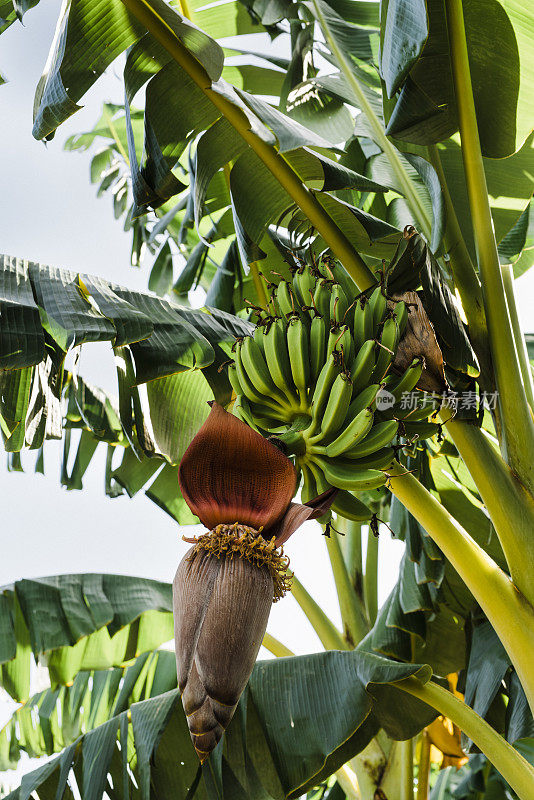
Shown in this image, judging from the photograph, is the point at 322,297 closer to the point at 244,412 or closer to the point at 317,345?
the point at 317,345

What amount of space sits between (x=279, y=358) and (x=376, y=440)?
0.20 metres

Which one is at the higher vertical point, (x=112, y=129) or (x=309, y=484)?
(x=112, y=129)

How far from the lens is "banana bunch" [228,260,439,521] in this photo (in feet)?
3.23

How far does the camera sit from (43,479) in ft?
6.31

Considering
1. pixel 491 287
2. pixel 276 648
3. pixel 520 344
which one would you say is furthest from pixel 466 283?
pixel 276 648

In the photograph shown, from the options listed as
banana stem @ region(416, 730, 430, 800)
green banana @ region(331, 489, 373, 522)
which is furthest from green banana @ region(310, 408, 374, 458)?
banana stem @ region(416, 730, 430, 800)

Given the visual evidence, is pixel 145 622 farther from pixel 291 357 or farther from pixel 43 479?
pixel 291 357

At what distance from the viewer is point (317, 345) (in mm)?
1061

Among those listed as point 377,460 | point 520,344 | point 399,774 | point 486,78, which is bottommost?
point 399,774

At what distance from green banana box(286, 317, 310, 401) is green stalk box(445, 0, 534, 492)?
45 cm

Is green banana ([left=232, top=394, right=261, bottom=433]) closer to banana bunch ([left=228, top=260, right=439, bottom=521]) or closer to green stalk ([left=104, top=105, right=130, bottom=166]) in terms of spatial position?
banana bunch ([left=228, top=260, right=439, bottom=521])

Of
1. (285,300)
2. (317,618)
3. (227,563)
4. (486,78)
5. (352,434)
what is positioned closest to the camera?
(227,563)

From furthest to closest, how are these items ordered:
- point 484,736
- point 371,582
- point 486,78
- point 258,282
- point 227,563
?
1. point 371,582
2. point 258,282
3. point 486,78
4. point 484,736
5. point 227,563

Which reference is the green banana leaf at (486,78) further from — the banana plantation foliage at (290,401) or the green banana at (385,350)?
the green banana at (385,350)
